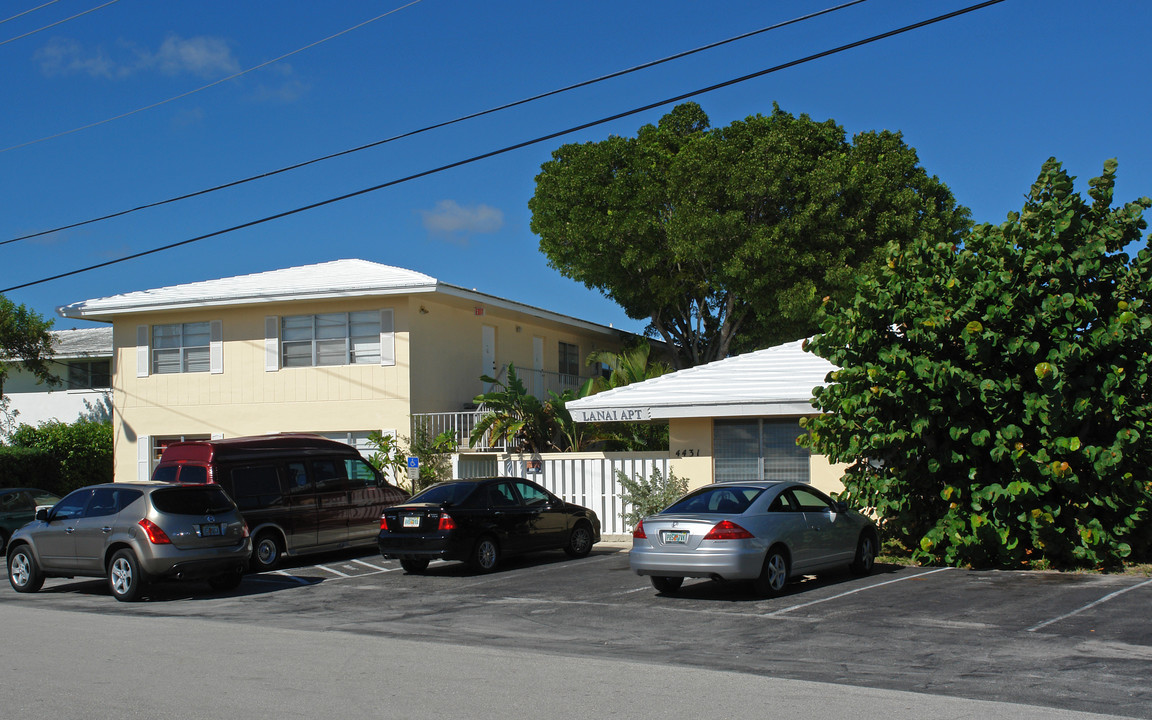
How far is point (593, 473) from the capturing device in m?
20.5

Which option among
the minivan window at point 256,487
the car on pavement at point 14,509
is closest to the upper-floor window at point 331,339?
the car on pavement at point 14,509

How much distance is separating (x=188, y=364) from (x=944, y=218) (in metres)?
20.9

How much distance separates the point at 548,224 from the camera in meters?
31.9

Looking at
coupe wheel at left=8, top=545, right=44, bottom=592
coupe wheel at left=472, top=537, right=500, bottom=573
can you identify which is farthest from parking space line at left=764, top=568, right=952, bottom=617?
coupe wheel at left=8, top=545, right=44, bottom=592

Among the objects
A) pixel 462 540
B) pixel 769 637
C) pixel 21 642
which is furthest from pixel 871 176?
pixel 21 642

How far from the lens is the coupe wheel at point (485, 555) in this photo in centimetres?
1562

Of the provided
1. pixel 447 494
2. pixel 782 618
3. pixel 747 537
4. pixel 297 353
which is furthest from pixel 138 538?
pixel 297 353

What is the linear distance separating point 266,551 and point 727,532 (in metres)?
8.53

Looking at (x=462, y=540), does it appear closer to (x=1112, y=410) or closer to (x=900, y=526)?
(x=900, y=526)

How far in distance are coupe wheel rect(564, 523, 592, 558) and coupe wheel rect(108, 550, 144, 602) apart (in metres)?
6.71

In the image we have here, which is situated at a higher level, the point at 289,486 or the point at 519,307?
the point at 519,307

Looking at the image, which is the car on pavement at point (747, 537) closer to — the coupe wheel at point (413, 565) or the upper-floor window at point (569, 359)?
the coupe wheel at point (413, 565)

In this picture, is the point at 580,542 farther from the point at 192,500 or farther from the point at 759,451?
the point at 192,500

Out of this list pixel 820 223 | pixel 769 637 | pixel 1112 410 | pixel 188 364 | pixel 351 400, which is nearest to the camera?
pixel 769 637
